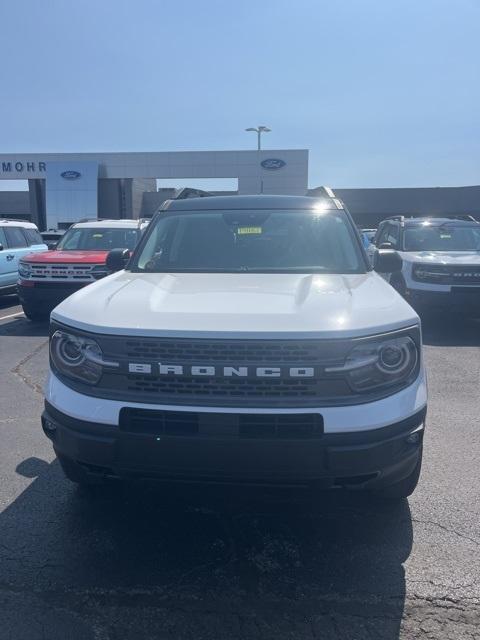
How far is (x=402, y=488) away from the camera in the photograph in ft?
12.0

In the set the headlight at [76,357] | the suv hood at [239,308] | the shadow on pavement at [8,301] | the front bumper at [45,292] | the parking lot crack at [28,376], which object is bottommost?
the shadow on pavement at [8,301]

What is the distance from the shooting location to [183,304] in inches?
136

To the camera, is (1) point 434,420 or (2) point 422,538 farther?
(1) point 434,420

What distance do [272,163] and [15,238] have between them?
71.9 ft

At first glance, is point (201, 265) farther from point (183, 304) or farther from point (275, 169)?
point (275, 169)

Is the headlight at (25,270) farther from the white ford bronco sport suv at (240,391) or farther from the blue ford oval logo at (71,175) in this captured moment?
the blue ford oval logo at (71,175)

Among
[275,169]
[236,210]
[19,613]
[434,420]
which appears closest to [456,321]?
[434,420]

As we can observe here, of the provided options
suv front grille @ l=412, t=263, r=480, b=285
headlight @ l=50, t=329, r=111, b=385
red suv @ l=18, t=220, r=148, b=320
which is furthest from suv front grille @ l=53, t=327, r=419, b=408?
red suv @ l=18, t=220, r=148, b=320

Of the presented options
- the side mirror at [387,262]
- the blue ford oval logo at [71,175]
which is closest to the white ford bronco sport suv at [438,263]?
the side mirror at [387,262]

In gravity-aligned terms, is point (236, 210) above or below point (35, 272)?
above

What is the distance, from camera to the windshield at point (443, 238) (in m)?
11.2

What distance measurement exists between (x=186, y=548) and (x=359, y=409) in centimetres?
127

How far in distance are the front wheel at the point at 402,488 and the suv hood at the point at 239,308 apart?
94 cm

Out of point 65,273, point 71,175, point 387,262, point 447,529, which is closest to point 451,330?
point 387,262
